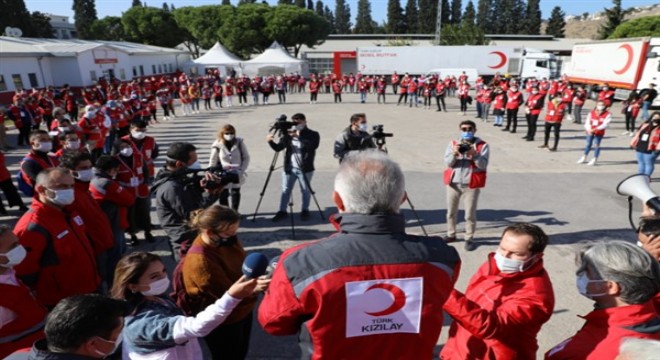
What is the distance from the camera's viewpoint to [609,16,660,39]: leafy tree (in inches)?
1388

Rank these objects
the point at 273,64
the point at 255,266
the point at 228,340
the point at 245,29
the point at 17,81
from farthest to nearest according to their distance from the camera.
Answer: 1. the point at 245,29
2. the point at 273,64
3. the point at 17,81
4. the point at 228,340
5. the point at 255,266

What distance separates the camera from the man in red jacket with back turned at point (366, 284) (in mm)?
1554

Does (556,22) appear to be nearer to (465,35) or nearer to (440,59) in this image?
(465,35)

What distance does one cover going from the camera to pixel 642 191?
345 cm

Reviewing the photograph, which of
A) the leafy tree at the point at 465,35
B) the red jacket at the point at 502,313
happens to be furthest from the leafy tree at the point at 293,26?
the red jacket at the point at 502,313

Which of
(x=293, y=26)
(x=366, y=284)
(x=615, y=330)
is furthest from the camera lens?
(x=293, y=26)

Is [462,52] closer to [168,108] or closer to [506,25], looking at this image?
[168,108]

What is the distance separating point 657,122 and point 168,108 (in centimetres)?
1899

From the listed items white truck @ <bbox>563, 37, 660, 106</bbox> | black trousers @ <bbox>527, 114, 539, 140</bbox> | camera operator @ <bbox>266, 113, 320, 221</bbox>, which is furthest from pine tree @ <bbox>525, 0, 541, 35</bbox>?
camera operator @ <bbox>266, 113, 320, 221</bbox>

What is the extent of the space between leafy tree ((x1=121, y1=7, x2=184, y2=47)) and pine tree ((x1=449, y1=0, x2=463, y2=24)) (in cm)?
6409

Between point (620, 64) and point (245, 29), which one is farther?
point (245, 29)

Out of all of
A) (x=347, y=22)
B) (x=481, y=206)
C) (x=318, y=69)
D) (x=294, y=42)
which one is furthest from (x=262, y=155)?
(x=347, y=22)

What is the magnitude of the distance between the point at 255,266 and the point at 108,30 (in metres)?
71.3

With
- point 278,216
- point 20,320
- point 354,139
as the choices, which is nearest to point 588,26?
point 354,139
